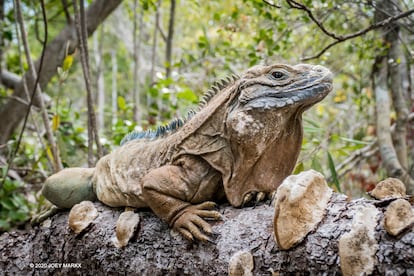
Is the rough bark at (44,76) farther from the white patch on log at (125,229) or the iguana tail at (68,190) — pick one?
the white patch on log at (125,229)

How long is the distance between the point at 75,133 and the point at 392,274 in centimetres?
420

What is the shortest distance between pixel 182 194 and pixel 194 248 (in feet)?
0.93

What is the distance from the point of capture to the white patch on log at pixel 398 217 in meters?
1.43

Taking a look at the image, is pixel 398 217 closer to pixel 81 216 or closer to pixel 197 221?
pixel 197 221

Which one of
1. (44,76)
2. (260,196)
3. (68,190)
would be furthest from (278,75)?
(44,76)

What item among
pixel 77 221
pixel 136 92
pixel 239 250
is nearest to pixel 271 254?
pixel 239 250

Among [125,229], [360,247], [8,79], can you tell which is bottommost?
[8,79]

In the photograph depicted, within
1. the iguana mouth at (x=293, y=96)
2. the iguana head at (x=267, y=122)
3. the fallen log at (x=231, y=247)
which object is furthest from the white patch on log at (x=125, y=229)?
the iguana mouth at (x=293, y=96)

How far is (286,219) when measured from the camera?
1637 millimetres

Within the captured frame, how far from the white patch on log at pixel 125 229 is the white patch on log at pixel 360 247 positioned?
106cm

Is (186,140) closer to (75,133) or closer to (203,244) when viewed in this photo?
(203,244)

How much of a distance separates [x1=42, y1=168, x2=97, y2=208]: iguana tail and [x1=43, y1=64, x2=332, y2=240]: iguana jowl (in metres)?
0.48

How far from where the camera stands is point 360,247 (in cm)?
147

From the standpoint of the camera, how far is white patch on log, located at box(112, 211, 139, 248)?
7.26 ft
